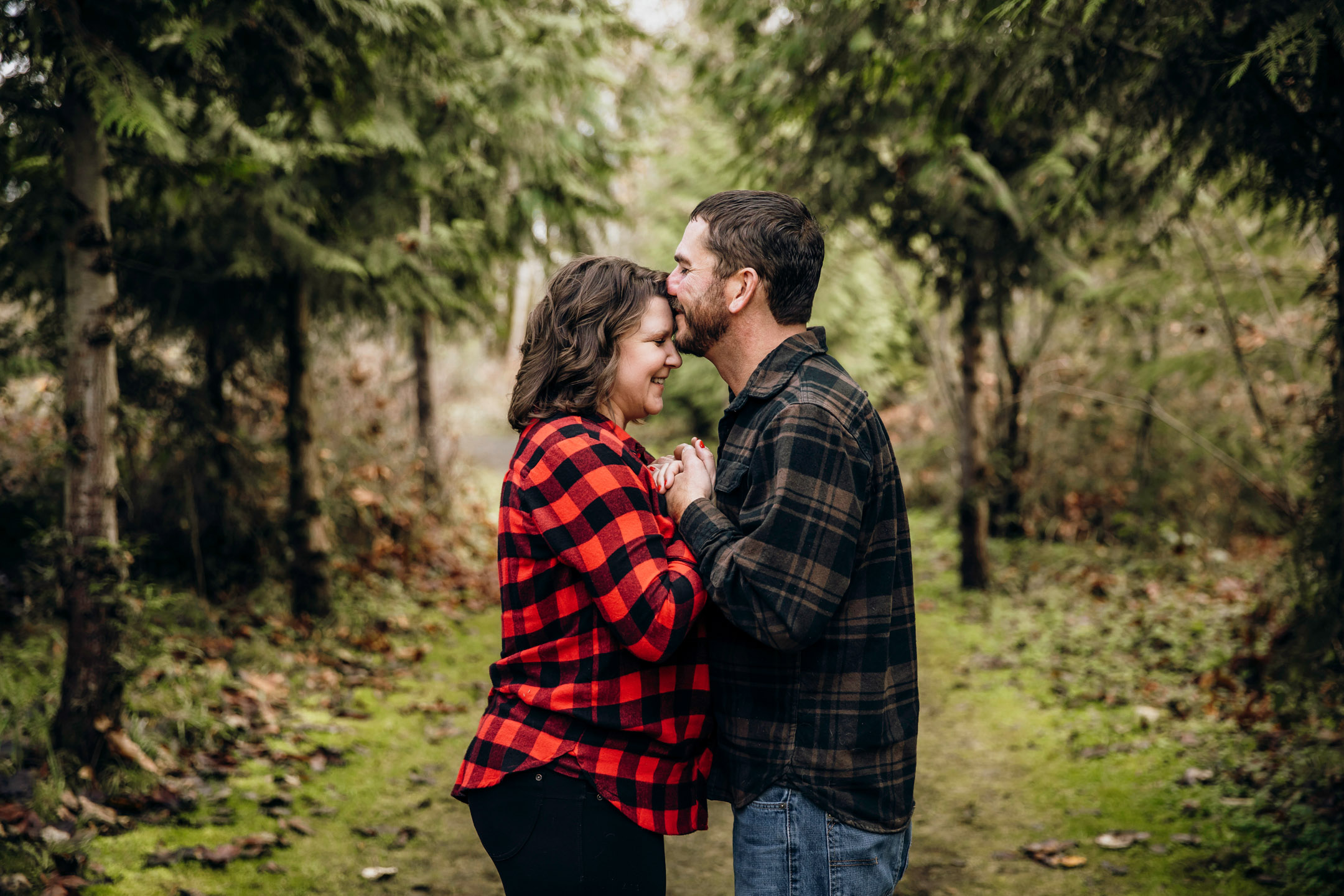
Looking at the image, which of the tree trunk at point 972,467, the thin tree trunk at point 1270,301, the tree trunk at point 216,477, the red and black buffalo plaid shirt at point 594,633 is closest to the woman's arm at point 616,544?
the red and black buffalo plaid shirt at point 594,633

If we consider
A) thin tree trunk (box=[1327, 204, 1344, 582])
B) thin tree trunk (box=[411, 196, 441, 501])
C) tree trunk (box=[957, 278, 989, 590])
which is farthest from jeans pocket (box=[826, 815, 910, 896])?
thin tree trunk (box=[411, 196, 441, 501])

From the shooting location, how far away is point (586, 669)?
6.57 feet

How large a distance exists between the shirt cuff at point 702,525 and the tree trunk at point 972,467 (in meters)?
7.45

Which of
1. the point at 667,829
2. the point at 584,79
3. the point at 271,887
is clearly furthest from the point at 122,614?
the point at 584,79

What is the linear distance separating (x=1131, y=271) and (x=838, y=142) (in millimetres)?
3378

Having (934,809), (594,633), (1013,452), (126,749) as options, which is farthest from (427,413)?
(594,633)

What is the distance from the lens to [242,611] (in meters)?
6.98

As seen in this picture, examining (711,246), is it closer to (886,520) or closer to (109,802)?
(886,520)

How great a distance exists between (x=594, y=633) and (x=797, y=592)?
47cm

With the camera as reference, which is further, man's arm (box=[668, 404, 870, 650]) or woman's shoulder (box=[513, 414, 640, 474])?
woman's shoulder (box=[513, 414, 640, 474])

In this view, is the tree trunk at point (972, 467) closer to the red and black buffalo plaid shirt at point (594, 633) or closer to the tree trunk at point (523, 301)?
the red and black buffalo plaid shirt at point (594, 633)

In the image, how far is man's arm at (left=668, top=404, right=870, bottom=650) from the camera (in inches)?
72.8

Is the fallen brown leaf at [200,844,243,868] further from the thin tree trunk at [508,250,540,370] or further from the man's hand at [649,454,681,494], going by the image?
the thin tree trunk at [508,250,540,370]

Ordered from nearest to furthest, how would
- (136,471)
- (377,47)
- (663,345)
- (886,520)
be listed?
(886,520), (663,345), (377,47), (136,471)
